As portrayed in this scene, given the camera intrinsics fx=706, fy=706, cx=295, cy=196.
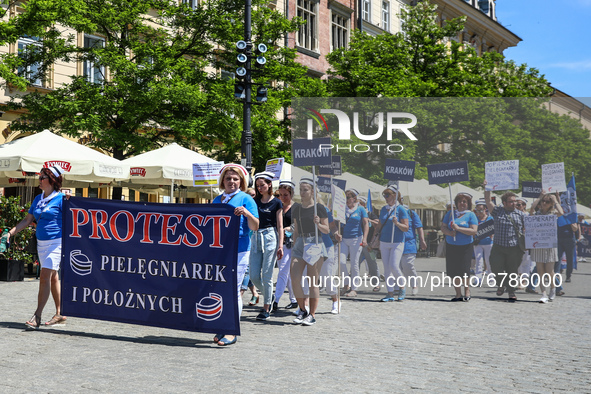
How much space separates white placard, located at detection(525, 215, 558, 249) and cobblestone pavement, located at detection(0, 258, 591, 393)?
184 centimetres

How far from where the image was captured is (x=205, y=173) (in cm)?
1377

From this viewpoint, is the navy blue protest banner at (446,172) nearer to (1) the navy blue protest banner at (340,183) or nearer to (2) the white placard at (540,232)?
(1) the navy blue protest banner at (340,183)

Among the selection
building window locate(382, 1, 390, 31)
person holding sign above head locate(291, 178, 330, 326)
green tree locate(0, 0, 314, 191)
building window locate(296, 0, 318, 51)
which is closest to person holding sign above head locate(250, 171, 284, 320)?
person holding sign above head locate(291, 178, 330, 326)

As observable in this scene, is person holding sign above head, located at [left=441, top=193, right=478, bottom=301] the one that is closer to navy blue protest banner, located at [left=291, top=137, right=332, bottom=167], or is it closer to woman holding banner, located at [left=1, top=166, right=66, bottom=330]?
navy blue protest banner, located at [left=291, top=137, right=332, bottom=167]

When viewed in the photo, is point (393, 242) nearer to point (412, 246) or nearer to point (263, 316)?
point (412, 246)

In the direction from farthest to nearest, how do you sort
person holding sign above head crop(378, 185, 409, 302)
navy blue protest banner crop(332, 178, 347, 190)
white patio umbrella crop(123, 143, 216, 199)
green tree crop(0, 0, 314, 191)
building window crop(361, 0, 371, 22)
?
building window crop(361, 0, 371, 22), green tree crop(0, 0, 314, 191), white patio umbrella crop(123, 143, 216, 199), person holding sign above head crop(378, 185, 409, 302), navy blue protest banner crop(332, 178, 347, 190)

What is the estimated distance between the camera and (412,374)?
5449mm

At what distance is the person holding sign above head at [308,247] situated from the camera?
852cm

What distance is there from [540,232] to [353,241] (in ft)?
10.2

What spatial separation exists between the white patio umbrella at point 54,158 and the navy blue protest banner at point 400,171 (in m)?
6.73

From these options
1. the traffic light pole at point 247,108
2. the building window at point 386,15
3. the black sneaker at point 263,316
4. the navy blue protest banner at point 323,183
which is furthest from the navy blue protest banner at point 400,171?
the building window at point 386,15

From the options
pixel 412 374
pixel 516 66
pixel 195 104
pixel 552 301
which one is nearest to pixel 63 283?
pixel 412 374

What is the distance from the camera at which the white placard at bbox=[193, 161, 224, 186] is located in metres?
13.7

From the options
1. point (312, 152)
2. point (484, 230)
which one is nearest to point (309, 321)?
point (312, 152)
